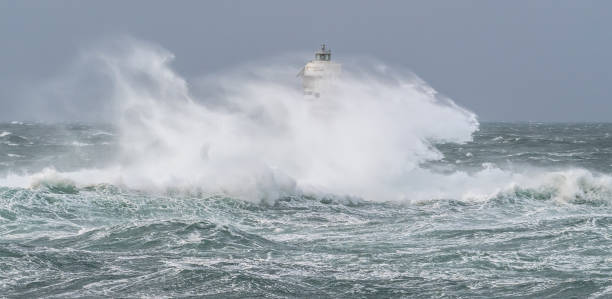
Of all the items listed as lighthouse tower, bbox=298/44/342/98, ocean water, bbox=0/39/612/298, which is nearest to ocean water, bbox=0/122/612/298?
ocean water, bbox=0/39/612/298

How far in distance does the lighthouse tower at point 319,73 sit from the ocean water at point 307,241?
36.3ft

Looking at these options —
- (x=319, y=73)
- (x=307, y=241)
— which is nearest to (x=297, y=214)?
(x=307, y=241)

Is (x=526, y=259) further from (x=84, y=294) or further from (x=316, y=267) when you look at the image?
(x=84, y=294)

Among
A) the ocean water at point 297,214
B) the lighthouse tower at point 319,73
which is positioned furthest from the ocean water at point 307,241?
the lighthouse tower at point 319,73

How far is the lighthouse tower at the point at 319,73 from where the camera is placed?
34344 mm

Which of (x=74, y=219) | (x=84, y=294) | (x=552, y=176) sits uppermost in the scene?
(x=552, y=176)

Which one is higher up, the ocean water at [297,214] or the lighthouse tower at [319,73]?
the lighthouse tower at [319,73]

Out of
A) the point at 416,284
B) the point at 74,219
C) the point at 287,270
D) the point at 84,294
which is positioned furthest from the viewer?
the point at 74,219

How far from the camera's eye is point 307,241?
14.8 meters

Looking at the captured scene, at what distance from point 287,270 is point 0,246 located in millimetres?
5289

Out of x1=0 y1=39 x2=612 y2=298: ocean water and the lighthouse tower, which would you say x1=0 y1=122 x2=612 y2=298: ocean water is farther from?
the lighthouse tower

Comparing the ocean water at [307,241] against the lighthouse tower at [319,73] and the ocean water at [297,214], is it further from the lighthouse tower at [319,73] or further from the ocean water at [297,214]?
the lighthouse tower at [319,73]

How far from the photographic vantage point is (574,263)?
40.9 feet

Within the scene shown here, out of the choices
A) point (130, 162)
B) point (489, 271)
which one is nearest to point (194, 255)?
point (489, 271)
